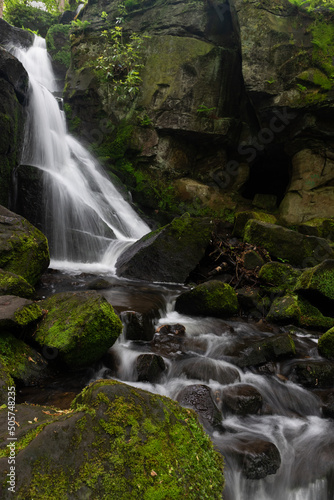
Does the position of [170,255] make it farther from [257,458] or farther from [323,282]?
[257,458]

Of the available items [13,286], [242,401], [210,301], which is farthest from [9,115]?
[242,401]

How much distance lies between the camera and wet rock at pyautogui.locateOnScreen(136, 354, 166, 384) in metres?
3.64

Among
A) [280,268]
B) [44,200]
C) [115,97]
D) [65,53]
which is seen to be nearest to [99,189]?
[44,200]

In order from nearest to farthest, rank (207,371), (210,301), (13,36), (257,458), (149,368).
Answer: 1. (257,458)
2. (149,368)
3. (207,371)
4. (210,301)
5. (13,36)

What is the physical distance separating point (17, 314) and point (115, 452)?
2.34 metres

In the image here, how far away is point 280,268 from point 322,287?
4.13 feet

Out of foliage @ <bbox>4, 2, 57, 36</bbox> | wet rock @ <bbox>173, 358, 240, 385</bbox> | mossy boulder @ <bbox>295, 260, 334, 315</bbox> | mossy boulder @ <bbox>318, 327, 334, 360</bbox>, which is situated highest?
foliage @ <bbox>4, 2, 57, 36</bbox>

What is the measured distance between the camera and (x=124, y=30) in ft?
48.0

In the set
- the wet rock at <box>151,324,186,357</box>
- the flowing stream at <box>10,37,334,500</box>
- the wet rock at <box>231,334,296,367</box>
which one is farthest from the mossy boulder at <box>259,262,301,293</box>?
the wet rock at <box>151,324,186,357</box>

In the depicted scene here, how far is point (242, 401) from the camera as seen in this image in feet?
10.9

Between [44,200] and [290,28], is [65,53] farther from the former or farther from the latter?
[44,200]

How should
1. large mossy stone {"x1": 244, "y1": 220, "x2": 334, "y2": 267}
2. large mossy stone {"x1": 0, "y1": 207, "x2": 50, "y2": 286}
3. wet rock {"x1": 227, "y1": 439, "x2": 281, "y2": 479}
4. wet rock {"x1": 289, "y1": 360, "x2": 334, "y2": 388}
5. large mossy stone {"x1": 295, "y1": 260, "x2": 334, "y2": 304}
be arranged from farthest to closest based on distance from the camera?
large mossy stone {"x1": 244, "y1": 220, "x2": 334, "y2": 267} → large mossy stone {"x1": 295, "y1": 260, "x2": 334, "y2": 304} → large mossy stone {"x1": 0, "y1": 207, "x2": 50, "y2": 286} → wet rock {"x1": 289, "y1": 360, "x2": 334, "y2": 388} → wet rock {"x1": 227, "y1": 439, "x2": 281, "y2": 479}

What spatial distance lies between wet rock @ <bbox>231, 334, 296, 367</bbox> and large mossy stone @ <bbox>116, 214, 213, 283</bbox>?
139 inches

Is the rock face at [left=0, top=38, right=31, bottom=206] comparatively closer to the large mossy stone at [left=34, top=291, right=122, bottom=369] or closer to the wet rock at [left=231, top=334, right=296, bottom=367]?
the large mossy stone at [left=34, top=291, right=122, bottom=369]
